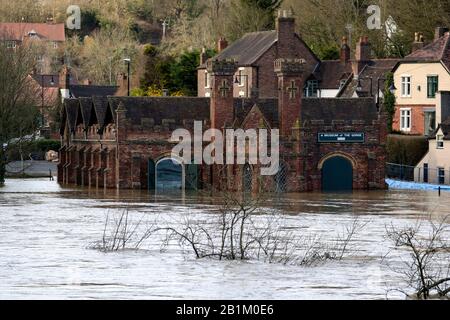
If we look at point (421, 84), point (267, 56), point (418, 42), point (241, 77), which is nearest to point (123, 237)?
point (421, 84)

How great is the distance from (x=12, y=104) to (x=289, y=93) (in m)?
17.6

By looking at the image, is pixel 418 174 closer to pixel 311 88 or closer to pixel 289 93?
pixel 289 93

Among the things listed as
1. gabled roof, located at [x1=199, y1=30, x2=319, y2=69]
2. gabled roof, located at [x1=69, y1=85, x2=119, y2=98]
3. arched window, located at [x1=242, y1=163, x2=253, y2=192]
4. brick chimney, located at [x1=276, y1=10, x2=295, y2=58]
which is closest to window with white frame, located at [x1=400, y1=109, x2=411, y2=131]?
brick chimney, located at [x1=276, y1=10, x2=295, y2=58]

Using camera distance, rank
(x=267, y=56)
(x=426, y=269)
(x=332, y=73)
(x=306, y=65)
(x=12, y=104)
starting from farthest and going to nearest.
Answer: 1. (x=332, y=73)
2. (x=306, y=65)
3. (x=267, y=56)
4. (x=12, y=104)
5. (x=426, y=269)

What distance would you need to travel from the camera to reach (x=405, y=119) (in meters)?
105

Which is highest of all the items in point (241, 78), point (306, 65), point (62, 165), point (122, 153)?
point (306, 65)

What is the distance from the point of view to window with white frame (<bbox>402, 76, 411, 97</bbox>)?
4129 inches

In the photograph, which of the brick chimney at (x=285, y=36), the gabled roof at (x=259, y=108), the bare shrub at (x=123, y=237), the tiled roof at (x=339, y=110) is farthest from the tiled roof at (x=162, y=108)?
Result: the bare shrub at (x=123, y=237)

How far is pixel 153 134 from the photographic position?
88.4 m

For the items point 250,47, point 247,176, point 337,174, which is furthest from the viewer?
point 250,47

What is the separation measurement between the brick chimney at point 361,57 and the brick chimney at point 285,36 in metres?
4.48

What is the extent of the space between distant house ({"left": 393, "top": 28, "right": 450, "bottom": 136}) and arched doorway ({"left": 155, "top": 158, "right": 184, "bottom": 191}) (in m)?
19.6

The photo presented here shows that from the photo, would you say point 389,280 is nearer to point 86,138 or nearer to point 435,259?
point 435,259
